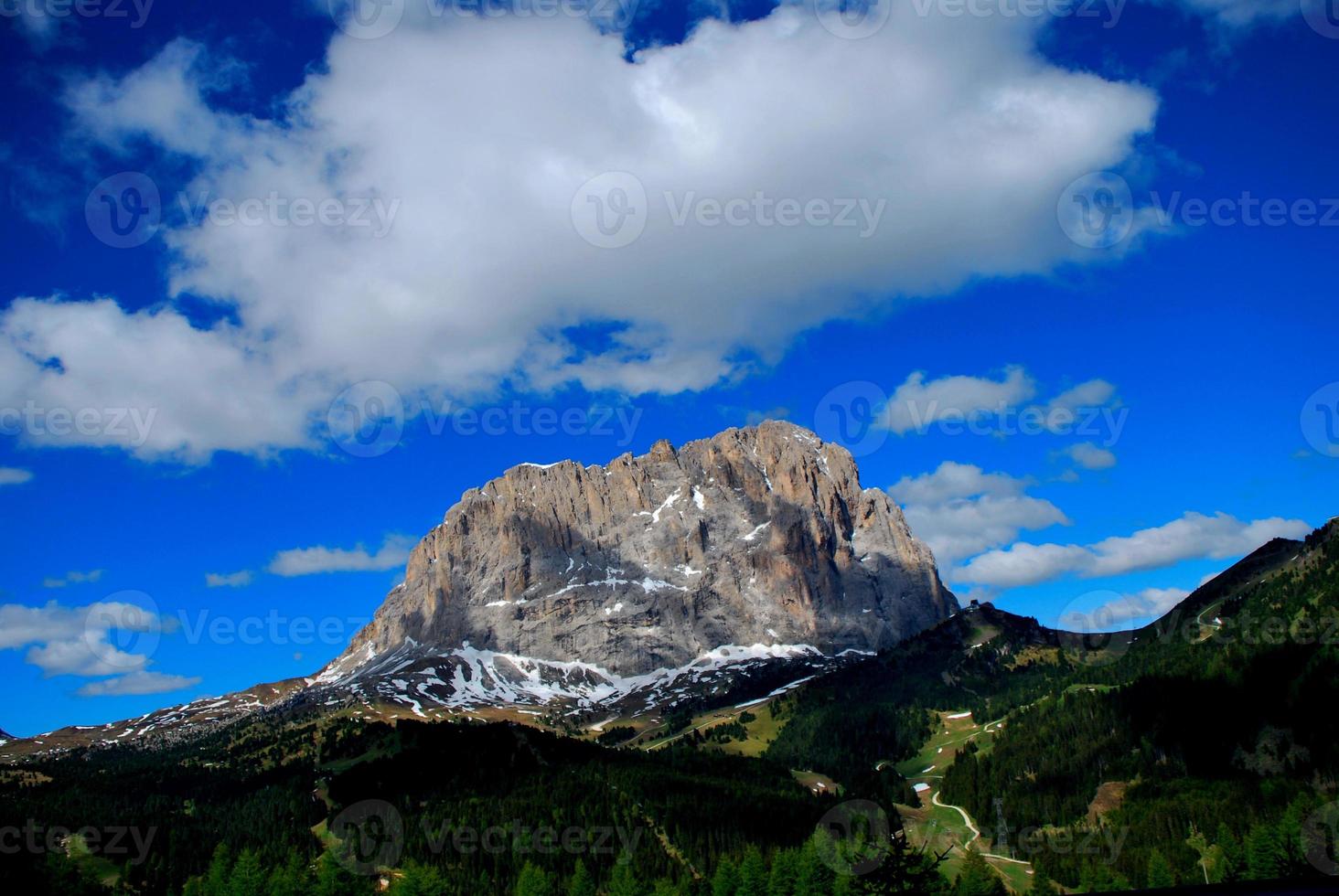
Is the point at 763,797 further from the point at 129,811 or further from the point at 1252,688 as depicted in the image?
the point at 129,811

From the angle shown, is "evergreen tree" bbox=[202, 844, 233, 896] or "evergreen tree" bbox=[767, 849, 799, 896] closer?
"evergreen tree" bbox=[767, 849, 799, 896]

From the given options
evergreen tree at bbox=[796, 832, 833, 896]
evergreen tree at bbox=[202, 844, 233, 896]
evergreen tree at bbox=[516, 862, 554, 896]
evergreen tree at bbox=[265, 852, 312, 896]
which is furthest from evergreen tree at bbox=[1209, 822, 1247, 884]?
evergreen tree at bbox=[202, 844, 233, 896]

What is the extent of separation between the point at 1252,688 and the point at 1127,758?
30.6 meters

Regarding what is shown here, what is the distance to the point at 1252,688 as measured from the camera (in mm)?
191750

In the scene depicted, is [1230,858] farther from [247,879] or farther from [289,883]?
[247,879]

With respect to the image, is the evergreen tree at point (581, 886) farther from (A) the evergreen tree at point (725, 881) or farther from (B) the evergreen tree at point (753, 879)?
(B) the evergreen tree at point (753, 879)

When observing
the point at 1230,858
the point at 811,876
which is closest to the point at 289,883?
the point at 811,876

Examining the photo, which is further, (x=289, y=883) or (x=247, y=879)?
(x=247, y=879)

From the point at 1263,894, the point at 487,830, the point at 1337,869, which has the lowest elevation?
the point at 1337,869

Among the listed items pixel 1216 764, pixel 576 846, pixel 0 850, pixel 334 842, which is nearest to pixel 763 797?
pixel 576 846

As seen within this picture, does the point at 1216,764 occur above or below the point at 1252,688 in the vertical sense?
below

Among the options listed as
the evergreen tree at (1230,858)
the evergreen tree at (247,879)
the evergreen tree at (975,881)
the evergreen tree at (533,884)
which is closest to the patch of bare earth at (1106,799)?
the evergreen tree at (1230,858)

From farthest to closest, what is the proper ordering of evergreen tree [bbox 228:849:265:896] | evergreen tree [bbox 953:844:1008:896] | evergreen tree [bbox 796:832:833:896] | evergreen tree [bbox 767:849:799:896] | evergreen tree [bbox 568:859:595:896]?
1. evergreen tree [bbox 568:859:595:896]
2. evergreen tree [bbox 767:849:799:896]
3. evergreen tree [bbox 228:849:265:896]
4. evergreen tree [bbox 796:832:833:896]
5. evergreen tree [bbox 953:844:1008:896]

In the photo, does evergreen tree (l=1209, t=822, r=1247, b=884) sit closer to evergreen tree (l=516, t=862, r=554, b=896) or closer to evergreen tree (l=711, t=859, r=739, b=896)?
evergreen tree (l=711, t=859, r=739, b=896)
